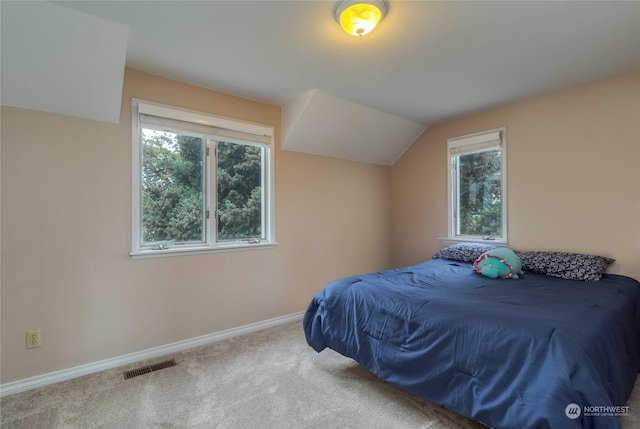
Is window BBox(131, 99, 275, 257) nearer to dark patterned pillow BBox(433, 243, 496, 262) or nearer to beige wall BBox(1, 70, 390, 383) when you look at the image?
beige wall BBox(1, 70, 390, 383)

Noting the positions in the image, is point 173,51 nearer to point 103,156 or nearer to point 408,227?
point 103,156

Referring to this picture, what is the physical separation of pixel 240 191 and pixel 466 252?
2.42m

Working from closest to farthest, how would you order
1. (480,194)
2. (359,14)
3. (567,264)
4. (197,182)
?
(359,14) < (567,264) < (197,182) < (480,194)

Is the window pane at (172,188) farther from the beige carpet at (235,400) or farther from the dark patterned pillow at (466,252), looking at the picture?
the dark patterned pillow at (466,252)

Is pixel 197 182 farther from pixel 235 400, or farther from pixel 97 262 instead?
pixel 235 400

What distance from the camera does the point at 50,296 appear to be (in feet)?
6.82

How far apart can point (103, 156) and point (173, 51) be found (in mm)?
971

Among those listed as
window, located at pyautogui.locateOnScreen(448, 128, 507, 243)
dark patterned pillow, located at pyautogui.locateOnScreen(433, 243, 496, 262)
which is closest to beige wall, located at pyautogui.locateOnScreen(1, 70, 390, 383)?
dark patterned pillow, located at pyautogui.locateOnScreen(433, 243, 496, 262)

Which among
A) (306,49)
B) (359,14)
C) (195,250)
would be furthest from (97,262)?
(359,14)

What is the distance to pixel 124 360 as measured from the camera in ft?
7.61

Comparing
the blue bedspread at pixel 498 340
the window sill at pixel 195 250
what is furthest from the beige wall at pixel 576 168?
the window sill at pixel 195 250

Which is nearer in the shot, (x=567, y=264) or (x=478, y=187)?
(x=567, y=264)

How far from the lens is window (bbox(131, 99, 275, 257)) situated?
97.0 inches

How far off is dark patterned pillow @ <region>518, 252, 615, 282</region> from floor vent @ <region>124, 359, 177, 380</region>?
3.15 metres
